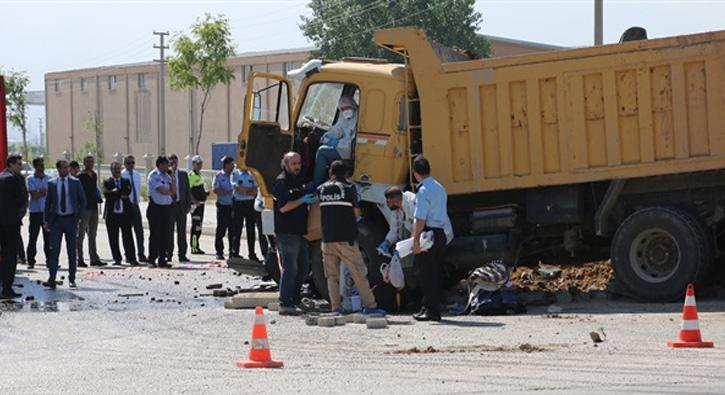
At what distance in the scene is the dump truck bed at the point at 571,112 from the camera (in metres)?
14.9

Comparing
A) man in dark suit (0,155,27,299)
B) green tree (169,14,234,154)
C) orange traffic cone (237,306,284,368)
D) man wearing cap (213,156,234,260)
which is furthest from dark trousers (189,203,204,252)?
green tree (169,14,234,154)

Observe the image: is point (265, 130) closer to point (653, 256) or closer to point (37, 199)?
point (653, 256)

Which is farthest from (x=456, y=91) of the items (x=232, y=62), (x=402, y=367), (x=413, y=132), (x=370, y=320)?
(x=232, y=62)

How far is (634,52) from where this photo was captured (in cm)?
1500

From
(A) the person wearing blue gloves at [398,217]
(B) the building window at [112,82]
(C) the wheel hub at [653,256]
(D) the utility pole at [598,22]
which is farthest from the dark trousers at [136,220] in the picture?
(B) the building window at [112,82]

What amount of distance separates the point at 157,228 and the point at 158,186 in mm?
730

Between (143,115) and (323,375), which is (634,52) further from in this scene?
(143,115)

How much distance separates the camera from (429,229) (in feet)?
47.4

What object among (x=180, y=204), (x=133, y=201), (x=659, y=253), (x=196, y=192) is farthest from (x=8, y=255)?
(x=659, y=253)

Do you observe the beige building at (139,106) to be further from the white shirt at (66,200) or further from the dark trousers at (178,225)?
the white shirt at (66,200)

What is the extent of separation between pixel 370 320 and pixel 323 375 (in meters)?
3.24

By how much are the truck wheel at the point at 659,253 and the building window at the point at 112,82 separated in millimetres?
76930

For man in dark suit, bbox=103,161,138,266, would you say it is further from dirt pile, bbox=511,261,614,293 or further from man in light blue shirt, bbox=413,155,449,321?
man in light blue shirt, bbox=413,155,449,321

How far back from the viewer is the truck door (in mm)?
16438
